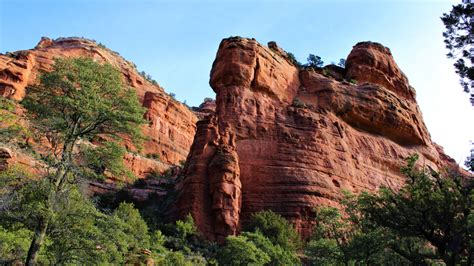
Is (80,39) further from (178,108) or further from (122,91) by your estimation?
(122,91)

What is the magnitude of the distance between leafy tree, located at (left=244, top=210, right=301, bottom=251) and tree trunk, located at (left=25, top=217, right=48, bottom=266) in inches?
964

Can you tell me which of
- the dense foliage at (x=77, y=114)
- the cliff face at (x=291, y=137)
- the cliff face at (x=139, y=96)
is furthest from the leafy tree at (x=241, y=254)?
the cliff face at (x=139, y=96)

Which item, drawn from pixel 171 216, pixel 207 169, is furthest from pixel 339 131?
pixel 171 216

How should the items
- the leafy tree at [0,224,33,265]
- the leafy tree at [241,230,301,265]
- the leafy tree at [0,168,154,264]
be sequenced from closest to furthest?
the leafy tree at [0,168,154,264], the leafy tree at [0,224,33,265], the leafy tree at [241,230,301,265]

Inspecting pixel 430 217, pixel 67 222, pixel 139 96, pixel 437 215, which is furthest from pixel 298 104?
pixel 67 222

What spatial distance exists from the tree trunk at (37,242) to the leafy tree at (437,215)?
13117 mm

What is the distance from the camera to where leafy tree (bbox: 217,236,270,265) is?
31.9 m

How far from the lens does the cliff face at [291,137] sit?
41.7 metres

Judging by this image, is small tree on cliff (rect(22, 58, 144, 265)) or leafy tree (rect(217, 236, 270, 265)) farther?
leafy tree (rect(217, 236, 270, 265))

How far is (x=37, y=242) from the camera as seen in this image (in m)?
14.6

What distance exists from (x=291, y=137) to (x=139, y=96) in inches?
1521

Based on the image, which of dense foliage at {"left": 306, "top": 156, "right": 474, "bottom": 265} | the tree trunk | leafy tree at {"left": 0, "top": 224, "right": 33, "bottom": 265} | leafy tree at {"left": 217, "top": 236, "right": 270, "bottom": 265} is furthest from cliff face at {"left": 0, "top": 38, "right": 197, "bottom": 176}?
the tree trunk

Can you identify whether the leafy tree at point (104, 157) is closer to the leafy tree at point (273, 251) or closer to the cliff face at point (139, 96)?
the leafy tree at point (273, 251)

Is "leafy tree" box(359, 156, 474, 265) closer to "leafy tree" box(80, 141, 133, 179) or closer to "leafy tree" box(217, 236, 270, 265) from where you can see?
"leafy tree" box(80, 141, 133, 179)
